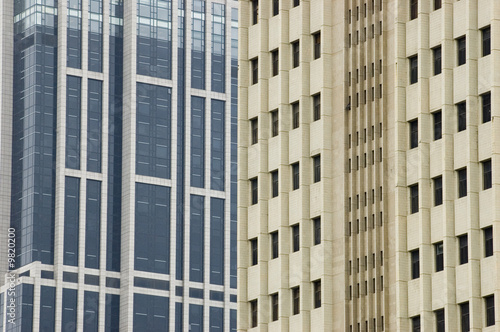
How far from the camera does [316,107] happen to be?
12225cm

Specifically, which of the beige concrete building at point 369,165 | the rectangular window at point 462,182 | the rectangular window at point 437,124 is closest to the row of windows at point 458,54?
the beige concrete building at point 369,165

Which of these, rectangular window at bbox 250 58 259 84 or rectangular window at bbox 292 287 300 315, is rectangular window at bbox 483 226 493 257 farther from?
rectangular window at bbox 250 58 259 84

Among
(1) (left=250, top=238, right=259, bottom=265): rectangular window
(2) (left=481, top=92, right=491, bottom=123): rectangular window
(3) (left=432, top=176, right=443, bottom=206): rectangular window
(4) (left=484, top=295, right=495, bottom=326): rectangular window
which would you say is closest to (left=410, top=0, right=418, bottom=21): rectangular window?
(2) (left=481, top=92, right=491, bottom=123): rectangular window

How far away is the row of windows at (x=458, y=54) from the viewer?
109688 millimetres

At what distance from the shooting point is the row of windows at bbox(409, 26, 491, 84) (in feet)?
360

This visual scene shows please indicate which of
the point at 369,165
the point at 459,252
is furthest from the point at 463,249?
the point at 369,165

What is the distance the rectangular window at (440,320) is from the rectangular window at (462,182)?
6.82 metres

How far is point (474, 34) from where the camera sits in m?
110

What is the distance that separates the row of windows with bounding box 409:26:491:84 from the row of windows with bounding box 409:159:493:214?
6609 millimetres

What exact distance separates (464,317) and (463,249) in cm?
399

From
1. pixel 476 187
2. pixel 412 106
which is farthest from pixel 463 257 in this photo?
pixel 412 106

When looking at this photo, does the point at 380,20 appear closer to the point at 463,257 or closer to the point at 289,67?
the point at 289,67

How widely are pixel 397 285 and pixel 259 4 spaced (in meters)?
26.7

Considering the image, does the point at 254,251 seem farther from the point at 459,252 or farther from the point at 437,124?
the point at 459,252
